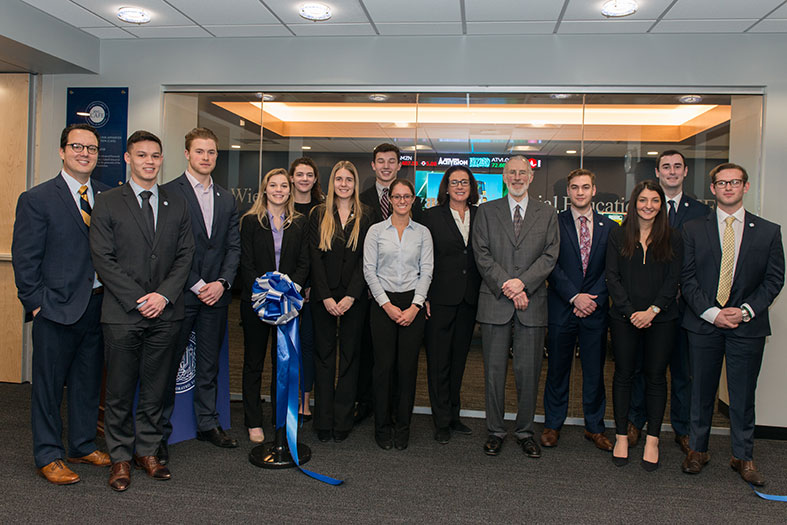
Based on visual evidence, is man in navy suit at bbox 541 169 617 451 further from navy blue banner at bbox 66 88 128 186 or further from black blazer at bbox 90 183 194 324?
navy blue banner at bbox 66 88 128 186

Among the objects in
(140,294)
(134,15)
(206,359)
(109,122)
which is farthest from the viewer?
(109,122)

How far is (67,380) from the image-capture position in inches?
138

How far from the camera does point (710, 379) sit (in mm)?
3568

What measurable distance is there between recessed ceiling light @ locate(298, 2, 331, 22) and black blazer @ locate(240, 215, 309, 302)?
1.58 meters

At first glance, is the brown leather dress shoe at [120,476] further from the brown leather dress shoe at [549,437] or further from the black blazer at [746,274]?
the black blazer at [746,274]

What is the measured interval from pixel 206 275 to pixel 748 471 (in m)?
3.63

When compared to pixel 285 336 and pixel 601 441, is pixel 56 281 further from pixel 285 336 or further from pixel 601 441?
pixel 601 441

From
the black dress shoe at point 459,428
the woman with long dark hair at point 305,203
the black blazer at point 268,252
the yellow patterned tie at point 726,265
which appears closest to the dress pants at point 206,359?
the black blazer at point 268,252

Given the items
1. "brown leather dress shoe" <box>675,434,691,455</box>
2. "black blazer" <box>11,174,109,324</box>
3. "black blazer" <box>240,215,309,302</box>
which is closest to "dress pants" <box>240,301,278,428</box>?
"black blazer" <box>240,215,309,302</box>

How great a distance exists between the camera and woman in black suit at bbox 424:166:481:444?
395cm

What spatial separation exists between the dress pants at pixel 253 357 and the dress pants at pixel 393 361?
2.34 feet

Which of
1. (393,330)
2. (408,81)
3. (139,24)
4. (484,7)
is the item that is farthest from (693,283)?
(139,24)

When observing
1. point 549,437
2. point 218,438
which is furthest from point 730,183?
point 218,438

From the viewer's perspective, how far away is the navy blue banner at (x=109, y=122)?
198 inches
